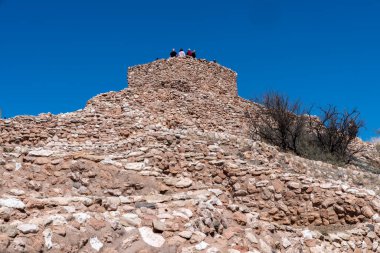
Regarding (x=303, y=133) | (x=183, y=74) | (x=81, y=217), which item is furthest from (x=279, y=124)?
(x=81, y=217)

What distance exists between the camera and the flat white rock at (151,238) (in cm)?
459

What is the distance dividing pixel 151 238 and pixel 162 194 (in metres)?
2.52

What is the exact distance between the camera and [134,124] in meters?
12.8

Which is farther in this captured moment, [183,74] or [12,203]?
[183,74]

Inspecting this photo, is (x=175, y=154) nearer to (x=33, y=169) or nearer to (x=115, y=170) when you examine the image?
(x=115, y=170)

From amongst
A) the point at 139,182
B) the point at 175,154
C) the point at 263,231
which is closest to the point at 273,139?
the point at 175,154

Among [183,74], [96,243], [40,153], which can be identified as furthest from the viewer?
[183,74]

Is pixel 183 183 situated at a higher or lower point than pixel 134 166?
lower

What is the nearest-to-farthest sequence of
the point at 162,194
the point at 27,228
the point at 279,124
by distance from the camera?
the point at 27,228
the point at 162,194
the point at 279,124

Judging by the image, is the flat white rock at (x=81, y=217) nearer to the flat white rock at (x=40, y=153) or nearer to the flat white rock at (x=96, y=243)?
the flat white rock at (x=96, y=243)

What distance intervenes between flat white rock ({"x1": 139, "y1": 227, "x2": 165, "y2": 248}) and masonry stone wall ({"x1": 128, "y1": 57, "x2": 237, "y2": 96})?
50.5 ft

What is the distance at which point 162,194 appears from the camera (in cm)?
718

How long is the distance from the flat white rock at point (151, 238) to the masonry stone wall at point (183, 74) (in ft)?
50.5

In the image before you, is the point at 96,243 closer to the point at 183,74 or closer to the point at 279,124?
the point at 279,124
